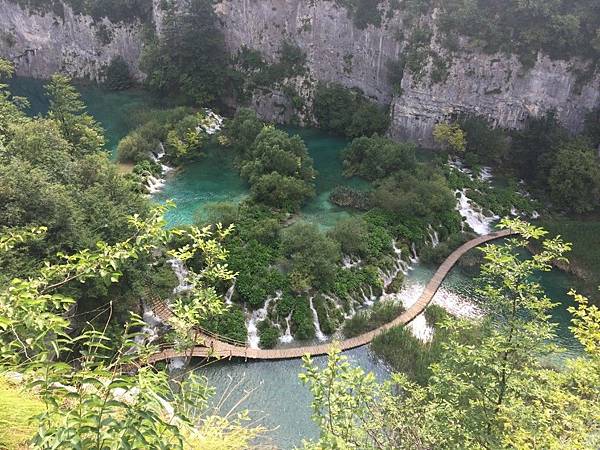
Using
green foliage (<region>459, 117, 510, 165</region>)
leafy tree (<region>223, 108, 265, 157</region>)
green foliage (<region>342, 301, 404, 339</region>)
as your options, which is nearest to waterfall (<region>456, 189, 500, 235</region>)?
green foliage (<region>459, 117, 510, 165</region>)

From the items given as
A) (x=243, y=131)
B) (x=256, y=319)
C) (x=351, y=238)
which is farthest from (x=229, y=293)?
(x=243, y=131)

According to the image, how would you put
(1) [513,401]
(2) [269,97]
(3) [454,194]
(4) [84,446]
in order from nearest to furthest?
(4) [84,446] → (1) [513,401] → (3) [454,194] → (2) [269,97]

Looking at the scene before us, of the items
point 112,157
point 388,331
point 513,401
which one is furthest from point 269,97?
point 513,401

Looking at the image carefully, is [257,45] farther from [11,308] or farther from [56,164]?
[11,308]

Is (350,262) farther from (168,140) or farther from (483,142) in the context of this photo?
(168,140)

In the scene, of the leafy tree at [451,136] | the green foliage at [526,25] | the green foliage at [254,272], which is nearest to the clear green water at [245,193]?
the green foliage at [254,272]

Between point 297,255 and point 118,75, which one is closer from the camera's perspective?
point 297,255
